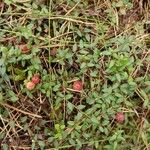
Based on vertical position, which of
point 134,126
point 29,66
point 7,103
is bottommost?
point 134,126

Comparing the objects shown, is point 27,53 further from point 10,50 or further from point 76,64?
point 76,64

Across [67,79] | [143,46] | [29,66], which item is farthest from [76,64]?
[143,46]

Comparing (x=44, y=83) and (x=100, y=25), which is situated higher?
(x=100, y=25)

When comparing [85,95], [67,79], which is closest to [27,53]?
[67,79]

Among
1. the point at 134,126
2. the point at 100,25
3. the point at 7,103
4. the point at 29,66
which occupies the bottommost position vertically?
the point at 134,126

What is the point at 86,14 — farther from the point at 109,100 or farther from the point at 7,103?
the point at 7,103

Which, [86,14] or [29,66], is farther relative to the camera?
[86,14]
